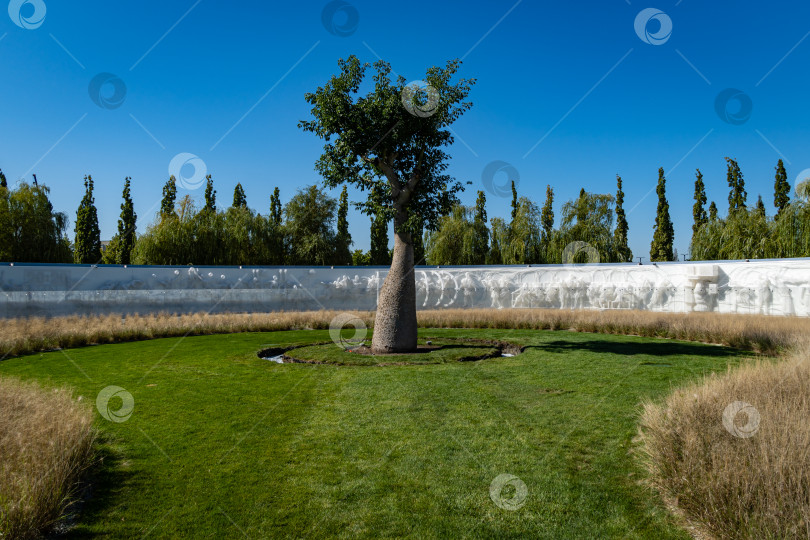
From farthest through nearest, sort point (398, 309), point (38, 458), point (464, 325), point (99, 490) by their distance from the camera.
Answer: point (464, 325)
point (398, 309)
point (99, 490)
point (38, 458)

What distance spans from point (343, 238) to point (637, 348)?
102ft

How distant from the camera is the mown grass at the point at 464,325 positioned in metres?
13.9

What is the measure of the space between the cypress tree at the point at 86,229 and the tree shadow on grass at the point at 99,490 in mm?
38765

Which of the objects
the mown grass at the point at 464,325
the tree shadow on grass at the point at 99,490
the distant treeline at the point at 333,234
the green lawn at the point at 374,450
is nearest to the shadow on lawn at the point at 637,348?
the mown grass at the point at 464,325

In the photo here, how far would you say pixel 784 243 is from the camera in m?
25.9

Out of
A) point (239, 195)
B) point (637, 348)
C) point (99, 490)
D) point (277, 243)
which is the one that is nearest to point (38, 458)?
point (99, 490)

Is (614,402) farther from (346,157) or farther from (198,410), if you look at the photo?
(346,157)

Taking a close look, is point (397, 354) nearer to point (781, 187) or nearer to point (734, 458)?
point (734, 458)

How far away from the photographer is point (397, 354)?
12391 millimetres

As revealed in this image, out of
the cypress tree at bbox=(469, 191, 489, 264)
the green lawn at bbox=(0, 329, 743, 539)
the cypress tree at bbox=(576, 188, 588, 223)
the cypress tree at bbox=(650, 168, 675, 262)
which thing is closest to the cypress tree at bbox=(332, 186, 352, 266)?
the cypress tree at bbox=(469, 191, 489, 264)

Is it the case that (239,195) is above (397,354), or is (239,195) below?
above

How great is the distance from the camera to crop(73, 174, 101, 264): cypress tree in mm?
38219

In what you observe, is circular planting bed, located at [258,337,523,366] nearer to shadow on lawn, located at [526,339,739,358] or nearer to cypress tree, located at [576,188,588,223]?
shadow on lawn, located at [526,339,739,358]

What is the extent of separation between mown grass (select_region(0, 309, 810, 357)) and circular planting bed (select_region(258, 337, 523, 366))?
18.6ft
